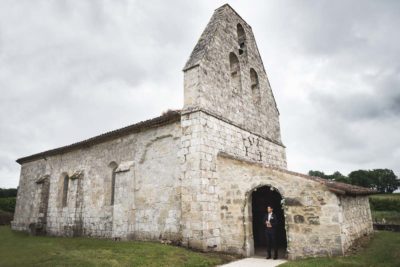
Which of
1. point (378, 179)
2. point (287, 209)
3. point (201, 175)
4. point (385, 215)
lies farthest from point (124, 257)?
point (378, 179)

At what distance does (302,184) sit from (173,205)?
4966 millimetres

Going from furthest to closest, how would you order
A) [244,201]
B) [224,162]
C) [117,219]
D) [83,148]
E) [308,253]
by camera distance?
[83,148] < [117,219] < [224,162] < [244,201] < [308,253]

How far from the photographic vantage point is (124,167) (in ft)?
42.5

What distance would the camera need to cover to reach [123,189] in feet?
41.2

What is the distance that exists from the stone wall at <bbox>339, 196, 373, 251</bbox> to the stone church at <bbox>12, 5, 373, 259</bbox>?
0.12 feet

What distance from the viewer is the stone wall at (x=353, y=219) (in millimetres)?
8414

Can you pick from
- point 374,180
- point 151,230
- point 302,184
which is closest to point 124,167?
point 151,230

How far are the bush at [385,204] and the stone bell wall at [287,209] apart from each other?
26.6 m

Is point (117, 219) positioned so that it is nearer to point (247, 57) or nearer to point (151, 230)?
point (151, 230)

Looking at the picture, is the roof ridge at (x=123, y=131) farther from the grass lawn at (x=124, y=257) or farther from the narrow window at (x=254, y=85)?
the narrow window at (x=254, y=85)

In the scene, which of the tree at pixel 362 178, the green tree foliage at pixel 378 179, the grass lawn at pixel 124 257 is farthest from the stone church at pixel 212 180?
the green tree foliage at pixel 378 179

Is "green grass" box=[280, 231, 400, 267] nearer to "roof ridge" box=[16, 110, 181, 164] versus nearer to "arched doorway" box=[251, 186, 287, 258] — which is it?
"arched doorway" box=[251, 186, 287, 258]

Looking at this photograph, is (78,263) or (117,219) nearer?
(78,263)

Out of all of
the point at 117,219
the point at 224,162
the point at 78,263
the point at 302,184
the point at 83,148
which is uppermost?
the point at 83,148
